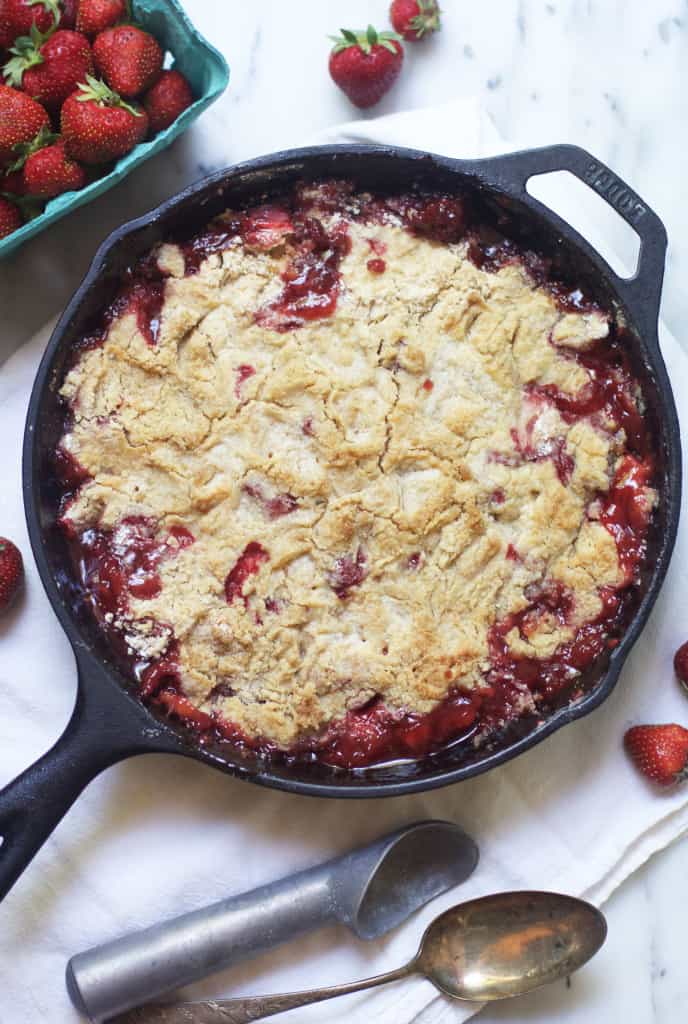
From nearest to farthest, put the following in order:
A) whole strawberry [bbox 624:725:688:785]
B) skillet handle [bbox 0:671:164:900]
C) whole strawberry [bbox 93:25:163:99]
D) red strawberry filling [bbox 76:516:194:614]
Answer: skillet handle [bbox 0:671:164:900] < red strawberry filling [bbox 76:516:194:614] < whole strawberry [bbox 93:25:163:99] < whole strawberry [bbox 624:725:688:785]

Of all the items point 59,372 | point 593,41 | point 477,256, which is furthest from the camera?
point 593,41

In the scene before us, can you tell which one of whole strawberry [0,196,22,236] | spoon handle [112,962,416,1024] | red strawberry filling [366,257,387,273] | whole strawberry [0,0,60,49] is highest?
whole strawberry [0,0,60,49]

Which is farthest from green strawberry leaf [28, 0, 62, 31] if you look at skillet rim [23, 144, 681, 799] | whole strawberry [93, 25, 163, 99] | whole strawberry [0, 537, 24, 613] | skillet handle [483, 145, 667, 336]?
whole strawberry [0, 537, 24, 613]

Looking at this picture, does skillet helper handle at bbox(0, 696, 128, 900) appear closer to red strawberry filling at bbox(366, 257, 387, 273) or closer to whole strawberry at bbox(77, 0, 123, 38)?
red strawberry filling at bbox(366, 257, 387, 273)

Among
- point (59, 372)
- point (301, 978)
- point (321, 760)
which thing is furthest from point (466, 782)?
point (59, 372)

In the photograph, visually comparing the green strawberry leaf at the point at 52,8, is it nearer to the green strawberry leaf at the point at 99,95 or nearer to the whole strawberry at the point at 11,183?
the green strawberry leaf at the point at 99,95

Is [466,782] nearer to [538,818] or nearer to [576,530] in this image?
[538,818]

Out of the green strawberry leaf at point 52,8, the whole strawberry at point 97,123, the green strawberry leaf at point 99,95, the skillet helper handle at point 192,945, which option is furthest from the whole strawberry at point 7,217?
the skillet helper handle at point 192,945
